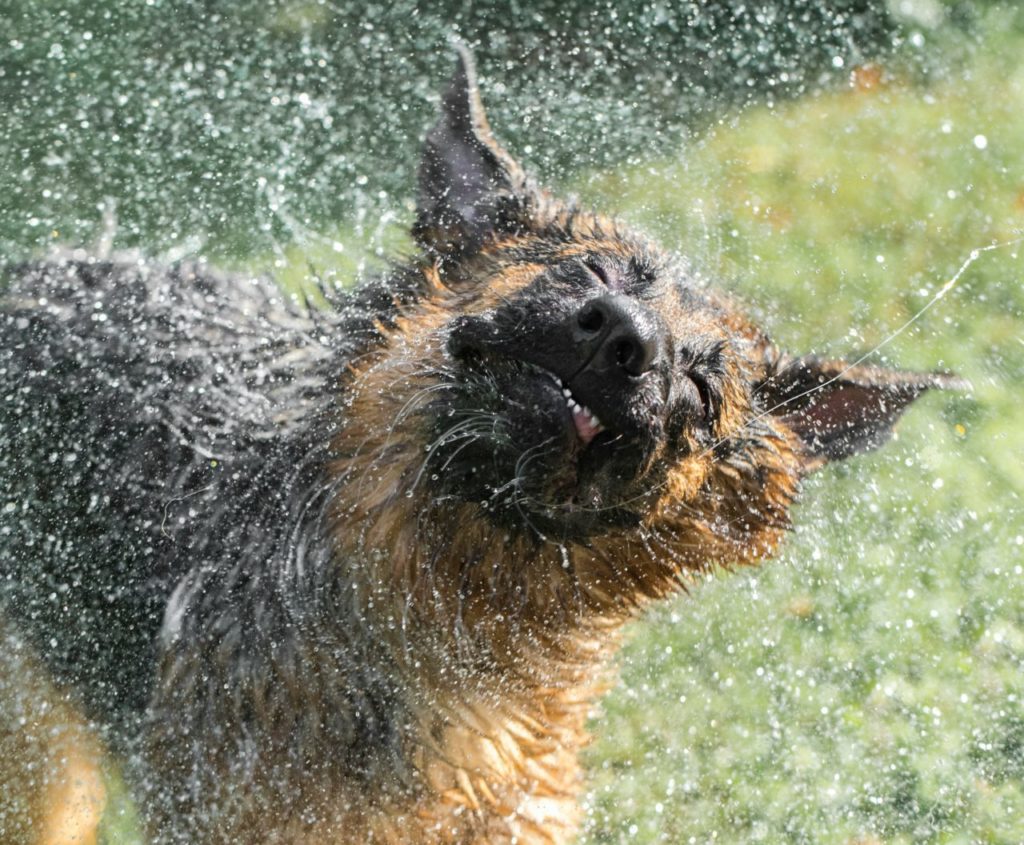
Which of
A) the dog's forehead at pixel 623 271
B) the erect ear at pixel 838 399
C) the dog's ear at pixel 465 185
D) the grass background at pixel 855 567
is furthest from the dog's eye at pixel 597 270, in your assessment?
the grass background at pixel 855 567

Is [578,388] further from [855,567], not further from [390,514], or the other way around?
[855,567]

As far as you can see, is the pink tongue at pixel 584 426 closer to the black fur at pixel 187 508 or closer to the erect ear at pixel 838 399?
the erect ear at pixel 838 399

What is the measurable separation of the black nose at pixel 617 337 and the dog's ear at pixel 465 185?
0.79m

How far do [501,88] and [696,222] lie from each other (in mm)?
Answer: 1408

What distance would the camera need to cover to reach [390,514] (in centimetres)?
298

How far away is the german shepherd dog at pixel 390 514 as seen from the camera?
2.74 metres

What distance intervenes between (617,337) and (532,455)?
1.16 ft

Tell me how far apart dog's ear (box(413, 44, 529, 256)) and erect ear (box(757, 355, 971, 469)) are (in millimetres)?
879

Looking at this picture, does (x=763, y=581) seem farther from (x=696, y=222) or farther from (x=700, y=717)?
(x=696, y=222)

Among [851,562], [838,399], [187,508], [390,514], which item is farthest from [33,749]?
[851,562]

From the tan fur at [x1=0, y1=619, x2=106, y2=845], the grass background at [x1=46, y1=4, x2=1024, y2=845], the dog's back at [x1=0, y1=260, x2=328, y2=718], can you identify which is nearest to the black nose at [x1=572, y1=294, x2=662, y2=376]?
the dog's back at [x1=0, y1=260, x2=328, y2=718]

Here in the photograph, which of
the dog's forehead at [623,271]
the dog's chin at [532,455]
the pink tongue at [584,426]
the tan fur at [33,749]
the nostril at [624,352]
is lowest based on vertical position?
the tan fur at [33,749]

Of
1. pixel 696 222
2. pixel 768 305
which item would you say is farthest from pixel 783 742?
pixel 696 222

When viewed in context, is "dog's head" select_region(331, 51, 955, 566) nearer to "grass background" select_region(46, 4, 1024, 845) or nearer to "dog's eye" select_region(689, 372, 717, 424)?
"dog's eye" select_region(689, 372, 717, 424)
